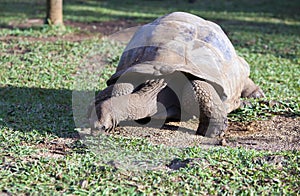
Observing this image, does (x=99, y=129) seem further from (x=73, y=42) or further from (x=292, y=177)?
(x=73, y=42)

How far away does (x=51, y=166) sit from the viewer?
143 inches

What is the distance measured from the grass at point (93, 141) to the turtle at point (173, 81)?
11.9 inches

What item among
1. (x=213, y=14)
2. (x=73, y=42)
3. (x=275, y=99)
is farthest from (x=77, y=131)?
(x=213, y=14)

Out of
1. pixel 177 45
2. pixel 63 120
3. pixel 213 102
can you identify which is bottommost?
pixel 63 120

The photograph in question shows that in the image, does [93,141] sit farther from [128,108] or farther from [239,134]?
[239,134]

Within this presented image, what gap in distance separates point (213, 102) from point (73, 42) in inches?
184

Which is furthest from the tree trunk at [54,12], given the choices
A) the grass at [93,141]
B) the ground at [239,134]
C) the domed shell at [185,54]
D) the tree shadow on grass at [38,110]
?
the ground at [239,134]

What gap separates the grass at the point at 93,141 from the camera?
11.3 ft

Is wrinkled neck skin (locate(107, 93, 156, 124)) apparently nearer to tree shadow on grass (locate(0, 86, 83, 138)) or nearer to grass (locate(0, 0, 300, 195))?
grass (locate(0, 0, 300, 195))

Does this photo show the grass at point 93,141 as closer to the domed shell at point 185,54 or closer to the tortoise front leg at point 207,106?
the domed shell at point 185,54

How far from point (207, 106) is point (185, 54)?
54 centimetres

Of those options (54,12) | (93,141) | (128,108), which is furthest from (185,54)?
(54,12)

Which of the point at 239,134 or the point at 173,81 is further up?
the point at 173,81

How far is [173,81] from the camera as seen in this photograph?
4797 millimetres
